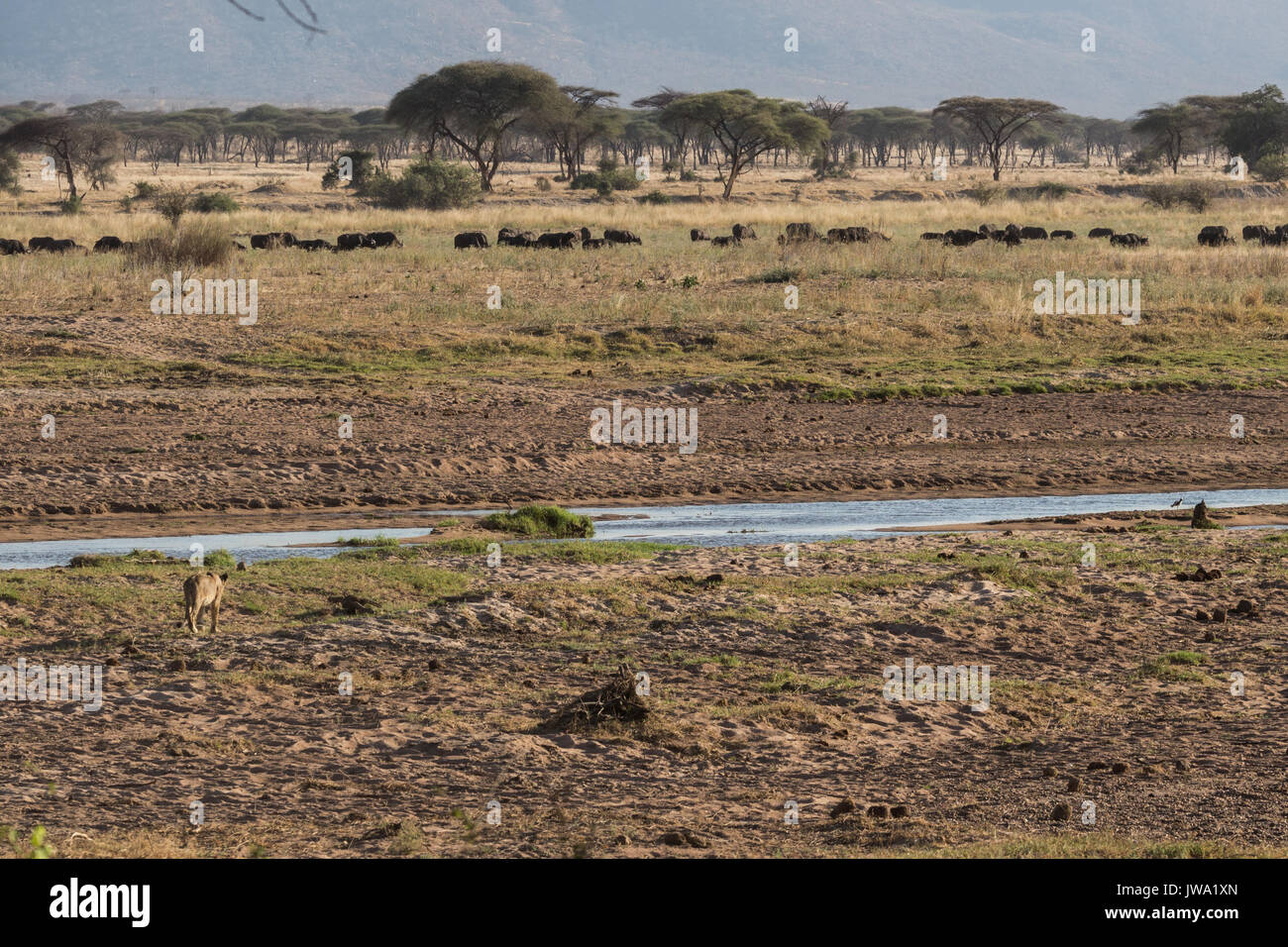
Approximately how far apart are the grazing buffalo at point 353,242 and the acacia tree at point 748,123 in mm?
28130

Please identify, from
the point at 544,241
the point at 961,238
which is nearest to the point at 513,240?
the point at 544,241

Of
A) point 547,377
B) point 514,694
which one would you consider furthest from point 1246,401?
point 514,694

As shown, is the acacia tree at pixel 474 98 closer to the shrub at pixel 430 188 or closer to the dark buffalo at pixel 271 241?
the shrub at pixel 430 188

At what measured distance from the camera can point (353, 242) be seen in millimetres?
33562

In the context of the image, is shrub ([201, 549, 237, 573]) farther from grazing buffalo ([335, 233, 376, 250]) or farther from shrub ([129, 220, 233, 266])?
grazing buffalo ([335, 233, 376, 250])

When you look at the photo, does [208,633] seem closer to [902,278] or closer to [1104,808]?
[1104,808]

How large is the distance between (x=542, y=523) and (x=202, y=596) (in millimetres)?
4551

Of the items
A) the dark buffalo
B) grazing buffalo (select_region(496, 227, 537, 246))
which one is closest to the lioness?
the dark buffalo

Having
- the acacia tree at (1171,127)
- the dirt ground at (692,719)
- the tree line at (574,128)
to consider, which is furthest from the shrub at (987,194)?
the dirt ground at (692,719)

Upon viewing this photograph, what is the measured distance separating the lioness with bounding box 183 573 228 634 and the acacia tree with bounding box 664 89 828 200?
5194cm

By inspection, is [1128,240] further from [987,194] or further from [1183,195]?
[987,194]

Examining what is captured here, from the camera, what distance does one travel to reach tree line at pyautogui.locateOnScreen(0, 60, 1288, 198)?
60938 mm

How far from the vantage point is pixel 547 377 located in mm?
21234
